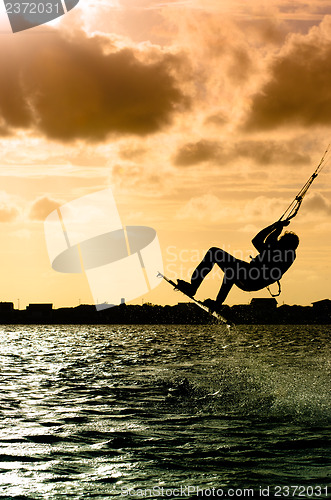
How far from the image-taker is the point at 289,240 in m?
14.9

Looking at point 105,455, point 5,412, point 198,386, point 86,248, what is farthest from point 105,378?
point 105,455

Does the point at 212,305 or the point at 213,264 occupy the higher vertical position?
the point at 213,264

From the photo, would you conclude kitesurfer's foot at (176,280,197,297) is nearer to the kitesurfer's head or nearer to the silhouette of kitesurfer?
the silhouette of kitesurfer

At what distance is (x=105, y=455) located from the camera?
1308 centimetres

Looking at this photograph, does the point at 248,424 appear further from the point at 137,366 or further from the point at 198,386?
the point at 137,366

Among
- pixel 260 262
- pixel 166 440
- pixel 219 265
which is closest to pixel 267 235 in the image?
pixel 260 262

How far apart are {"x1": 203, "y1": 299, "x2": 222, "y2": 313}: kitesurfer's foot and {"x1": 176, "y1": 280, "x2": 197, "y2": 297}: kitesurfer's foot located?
899 mm

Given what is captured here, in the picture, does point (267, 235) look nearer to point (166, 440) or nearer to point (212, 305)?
point (212, 305)

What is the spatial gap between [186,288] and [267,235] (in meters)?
2.47

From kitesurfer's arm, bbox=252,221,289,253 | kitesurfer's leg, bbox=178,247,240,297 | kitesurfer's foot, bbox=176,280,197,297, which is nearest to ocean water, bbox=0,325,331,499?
kitesurfer's foot, bbox=176,280,197,297

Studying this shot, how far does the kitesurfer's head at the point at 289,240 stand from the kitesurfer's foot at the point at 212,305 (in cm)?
236

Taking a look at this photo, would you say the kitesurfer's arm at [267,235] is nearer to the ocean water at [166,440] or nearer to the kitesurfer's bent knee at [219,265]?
the kitesurfer's bent knee at [219,265]

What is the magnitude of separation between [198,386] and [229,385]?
4.62ft

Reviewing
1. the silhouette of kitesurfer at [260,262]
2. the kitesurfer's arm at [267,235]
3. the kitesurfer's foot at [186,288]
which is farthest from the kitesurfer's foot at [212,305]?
the kitesurfer's arm at [267,235]
